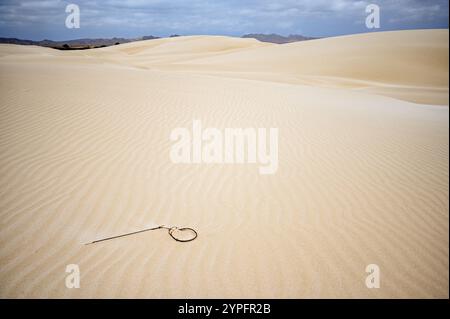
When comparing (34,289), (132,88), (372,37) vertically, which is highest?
(372,37)

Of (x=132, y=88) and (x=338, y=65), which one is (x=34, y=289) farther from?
(x=338, y=65)

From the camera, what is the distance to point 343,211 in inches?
159

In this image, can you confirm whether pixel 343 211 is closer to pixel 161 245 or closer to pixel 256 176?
pixel 256 176

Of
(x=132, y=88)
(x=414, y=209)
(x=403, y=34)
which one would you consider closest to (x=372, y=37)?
(x=403, y=34)

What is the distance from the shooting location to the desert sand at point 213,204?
294cm

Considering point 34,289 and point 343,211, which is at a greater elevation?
point 343,211

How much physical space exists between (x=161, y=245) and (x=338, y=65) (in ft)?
85.0

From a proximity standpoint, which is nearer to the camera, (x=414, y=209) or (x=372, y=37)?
(x=414, y=209)

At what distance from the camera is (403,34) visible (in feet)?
108

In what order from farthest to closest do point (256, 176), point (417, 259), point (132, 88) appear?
point (132, 88) → point (256, 176) → point (417, 259)

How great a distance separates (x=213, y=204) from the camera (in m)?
4.11

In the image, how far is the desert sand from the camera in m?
2.94
